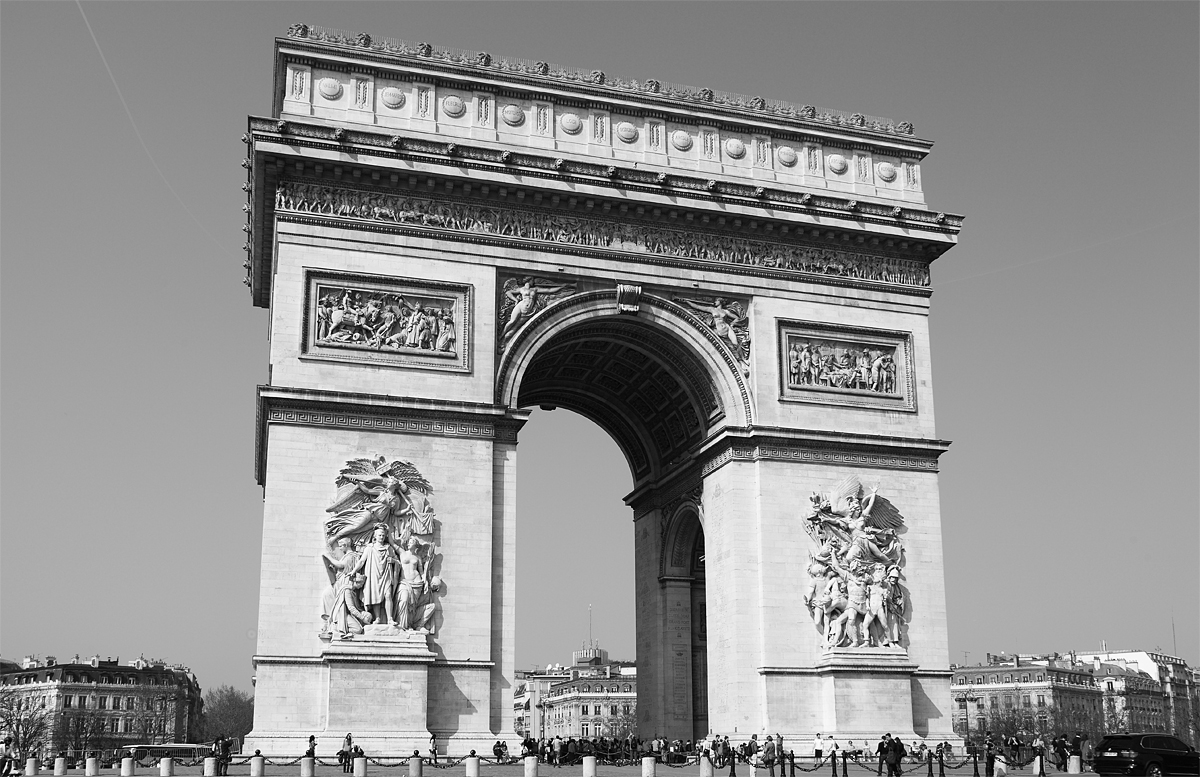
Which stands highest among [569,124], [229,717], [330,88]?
[330,88]

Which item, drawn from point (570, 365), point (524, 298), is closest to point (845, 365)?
point (570, 365)

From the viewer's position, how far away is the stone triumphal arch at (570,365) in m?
29.0

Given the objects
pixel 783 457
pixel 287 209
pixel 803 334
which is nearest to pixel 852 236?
pixel 803 334

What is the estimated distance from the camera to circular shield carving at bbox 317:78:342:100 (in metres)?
32.1

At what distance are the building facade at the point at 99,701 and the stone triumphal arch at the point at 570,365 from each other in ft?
216

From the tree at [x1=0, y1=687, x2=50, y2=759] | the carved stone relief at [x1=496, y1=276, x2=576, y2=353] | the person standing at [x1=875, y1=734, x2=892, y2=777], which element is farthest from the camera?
the tree at [x1=0, y1=687, x2=50, y2=759]

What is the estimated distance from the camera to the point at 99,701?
313ft

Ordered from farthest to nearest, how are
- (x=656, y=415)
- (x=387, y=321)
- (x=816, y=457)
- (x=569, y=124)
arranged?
(x=656, y=415) → (x=569, y=124) → (x=816, y=457) → (x=387, y=321)

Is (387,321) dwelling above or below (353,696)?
above

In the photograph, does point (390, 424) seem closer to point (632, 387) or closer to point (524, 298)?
point (524, 298)

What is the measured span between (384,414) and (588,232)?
703cm

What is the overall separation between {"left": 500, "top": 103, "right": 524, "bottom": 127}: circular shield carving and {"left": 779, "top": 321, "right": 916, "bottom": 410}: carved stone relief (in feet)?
28.0

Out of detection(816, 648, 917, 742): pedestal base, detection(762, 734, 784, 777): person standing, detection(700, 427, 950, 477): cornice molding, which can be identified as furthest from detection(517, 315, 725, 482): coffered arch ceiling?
detection(762, 734, 784, 777): person standing

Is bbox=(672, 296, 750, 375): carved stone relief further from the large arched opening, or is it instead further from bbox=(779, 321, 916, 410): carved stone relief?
bbox=(779, 321, 916, 410): carved stone relief
